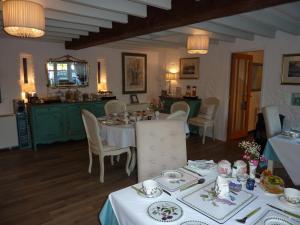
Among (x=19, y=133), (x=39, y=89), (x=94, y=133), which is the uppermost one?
(x=39, y=89)

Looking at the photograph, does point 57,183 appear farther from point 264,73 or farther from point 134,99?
point 264,73

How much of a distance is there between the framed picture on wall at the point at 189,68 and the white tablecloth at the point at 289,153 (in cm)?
328

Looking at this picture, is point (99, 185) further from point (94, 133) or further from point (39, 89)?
point (39, 89)

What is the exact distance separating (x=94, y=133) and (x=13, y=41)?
9.99 feet

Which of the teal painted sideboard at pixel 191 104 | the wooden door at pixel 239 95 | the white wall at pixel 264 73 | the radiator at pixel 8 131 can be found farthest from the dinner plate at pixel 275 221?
the radiator at pixel 8 131

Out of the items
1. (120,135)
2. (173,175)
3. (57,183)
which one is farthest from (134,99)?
(173,175)

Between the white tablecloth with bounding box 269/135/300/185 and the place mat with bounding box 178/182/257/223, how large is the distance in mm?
1493

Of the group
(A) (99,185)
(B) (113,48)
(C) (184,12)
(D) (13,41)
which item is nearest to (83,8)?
(C) (184,12)

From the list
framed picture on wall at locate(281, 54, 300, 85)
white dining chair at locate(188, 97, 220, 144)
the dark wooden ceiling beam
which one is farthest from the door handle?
the dark wooden ceiling beam

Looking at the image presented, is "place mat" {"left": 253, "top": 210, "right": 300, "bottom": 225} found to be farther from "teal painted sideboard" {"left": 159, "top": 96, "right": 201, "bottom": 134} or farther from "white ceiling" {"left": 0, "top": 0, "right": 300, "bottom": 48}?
"teal painted sideboard" {"left": 159, "top": 96, "right": 201, "bottom": 134}

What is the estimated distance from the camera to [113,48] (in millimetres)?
5977

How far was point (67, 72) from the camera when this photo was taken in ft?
17.6

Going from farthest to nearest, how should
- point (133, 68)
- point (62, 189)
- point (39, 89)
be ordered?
1. point (133, 68)
2. point (39, 89)
3. point (62, 189)

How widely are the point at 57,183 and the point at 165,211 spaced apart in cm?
240
